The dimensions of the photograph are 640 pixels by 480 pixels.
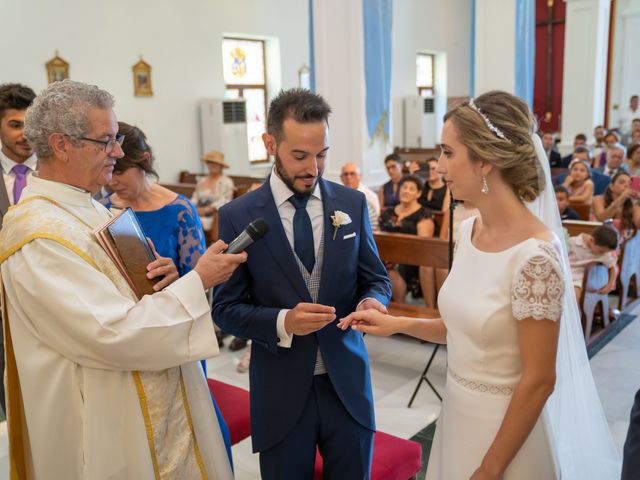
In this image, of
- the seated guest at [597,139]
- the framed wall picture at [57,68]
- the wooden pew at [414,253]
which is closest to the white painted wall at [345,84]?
the wooden pew at [414,253]

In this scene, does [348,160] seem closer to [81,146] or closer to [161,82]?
[161,82]

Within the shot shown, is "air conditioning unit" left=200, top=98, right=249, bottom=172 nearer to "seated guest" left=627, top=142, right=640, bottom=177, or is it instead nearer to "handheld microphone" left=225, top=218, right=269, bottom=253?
"seated guest" left=627, top=142, right=640, bottom=177

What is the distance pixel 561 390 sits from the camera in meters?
1.92

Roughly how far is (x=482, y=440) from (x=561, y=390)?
0.45 meters

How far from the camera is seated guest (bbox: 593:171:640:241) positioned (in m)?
5.43

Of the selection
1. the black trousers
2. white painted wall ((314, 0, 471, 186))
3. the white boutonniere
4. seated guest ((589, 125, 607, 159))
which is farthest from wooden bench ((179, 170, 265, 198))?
the black trousers

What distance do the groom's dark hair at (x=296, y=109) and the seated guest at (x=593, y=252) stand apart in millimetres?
3275

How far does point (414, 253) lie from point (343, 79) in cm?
278

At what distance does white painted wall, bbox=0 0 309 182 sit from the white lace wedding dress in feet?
25.2

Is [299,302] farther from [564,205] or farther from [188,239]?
[564,205]

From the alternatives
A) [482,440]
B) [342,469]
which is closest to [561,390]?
[482,440]

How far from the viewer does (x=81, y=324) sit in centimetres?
147

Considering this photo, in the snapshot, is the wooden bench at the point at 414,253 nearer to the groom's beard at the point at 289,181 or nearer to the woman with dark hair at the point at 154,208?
the woman with dark hair at the point at 154,208

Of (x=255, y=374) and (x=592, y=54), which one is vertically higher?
(x=592, y=54)
